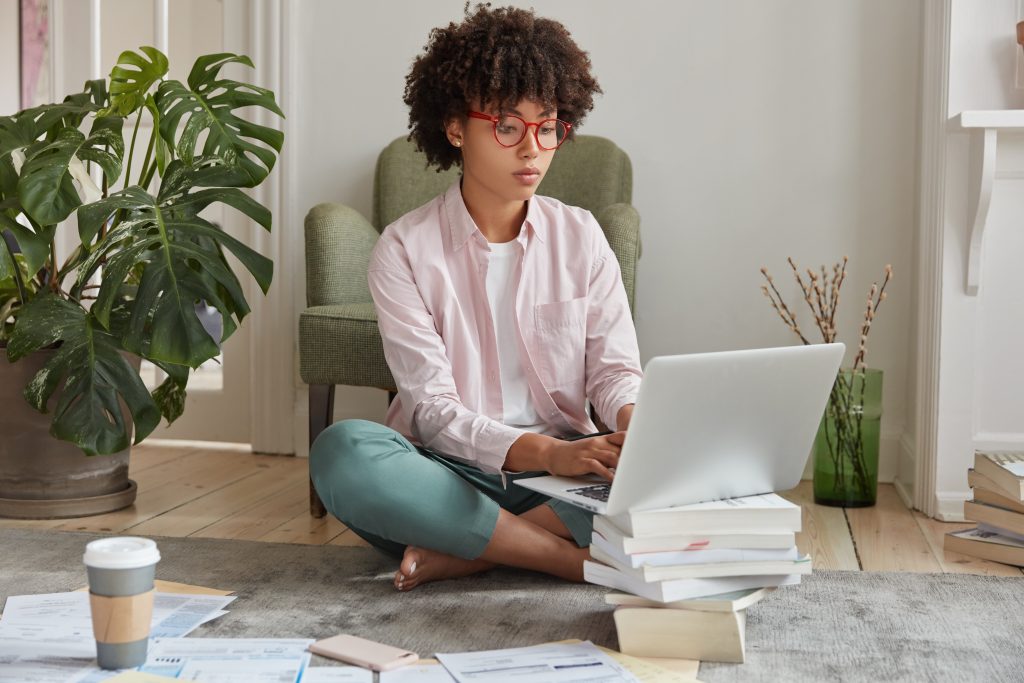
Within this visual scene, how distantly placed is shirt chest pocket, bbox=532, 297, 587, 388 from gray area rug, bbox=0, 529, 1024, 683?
13.0 inches

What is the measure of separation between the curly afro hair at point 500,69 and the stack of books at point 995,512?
95cm

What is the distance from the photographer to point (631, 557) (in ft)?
4.47

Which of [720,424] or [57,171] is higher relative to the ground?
[57,171]

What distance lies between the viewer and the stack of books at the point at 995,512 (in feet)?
6.13

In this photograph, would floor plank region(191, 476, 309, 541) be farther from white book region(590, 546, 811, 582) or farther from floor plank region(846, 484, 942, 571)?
floor plank region(846, 484, 942, 571)

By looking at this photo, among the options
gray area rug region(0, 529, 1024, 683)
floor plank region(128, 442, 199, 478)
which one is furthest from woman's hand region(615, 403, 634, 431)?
floor plank region(128, 442, 199, 478)

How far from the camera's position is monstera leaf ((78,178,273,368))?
2.03 meters

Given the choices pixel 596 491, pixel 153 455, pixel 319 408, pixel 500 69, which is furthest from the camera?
pixel 153 455

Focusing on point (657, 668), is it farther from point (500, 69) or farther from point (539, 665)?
point (500, 69)

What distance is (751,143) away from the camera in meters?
2.71

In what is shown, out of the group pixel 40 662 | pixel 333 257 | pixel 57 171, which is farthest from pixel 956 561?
pixel 57 171

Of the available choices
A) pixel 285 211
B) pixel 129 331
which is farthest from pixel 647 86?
pixel 129 331

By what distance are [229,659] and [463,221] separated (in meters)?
0.80

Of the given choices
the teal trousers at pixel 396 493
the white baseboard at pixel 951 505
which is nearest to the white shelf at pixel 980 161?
the white baseboard at pixel 951 505
